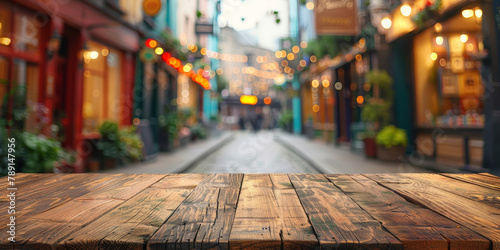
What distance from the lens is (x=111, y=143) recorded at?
21.1 ft

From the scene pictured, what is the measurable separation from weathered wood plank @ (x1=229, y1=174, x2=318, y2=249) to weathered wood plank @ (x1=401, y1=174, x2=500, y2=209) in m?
0.83

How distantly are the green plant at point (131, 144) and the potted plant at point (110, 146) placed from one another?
0.18 metres

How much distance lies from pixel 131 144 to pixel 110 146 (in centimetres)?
61

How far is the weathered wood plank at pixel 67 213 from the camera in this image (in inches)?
33.2

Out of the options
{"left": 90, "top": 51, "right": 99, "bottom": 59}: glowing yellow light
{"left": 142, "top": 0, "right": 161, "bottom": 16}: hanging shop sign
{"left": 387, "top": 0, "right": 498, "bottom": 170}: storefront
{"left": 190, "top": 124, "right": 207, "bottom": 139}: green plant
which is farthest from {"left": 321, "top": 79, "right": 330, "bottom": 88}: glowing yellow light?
{"left": 90, "top": 51, "right": 99, "bottom": 59}: glowing yellow light

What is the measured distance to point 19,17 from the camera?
16.8ft

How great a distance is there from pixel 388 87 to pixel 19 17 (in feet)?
28.4

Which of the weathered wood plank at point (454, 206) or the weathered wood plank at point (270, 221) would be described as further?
the weathered wood plank at point (454, 206)

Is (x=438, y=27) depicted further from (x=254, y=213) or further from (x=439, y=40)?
(x=254, y=213)

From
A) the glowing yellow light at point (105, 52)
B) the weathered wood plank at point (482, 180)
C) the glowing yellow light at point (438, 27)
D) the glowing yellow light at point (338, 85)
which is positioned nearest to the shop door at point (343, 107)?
the glowing yellow light at point (338, 85)

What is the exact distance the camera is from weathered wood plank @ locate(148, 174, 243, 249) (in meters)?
0.81

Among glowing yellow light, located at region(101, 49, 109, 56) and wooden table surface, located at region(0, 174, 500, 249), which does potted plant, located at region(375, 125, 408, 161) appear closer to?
wooden table surface, located at region(0, 174, 500, 249)

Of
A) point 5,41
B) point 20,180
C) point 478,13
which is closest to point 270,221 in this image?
point 20,180

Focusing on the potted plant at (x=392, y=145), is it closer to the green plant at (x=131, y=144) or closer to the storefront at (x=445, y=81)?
the storefront at (x=445, y=81)
